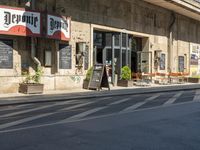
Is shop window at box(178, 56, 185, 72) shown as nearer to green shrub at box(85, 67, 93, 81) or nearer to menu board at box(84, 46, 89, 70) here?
menu board at box(84, 46, 89, 70)

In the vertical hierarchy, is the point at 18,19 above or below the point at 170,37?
below

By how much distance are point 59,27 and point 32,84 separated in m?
3.42

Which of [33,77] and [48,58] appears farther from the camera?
[48,58]

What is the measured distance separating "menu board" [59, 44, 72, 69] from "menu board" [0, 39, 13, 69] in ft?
10.9

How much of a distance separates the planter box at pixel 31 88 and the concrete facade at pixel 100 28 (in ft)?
1.16

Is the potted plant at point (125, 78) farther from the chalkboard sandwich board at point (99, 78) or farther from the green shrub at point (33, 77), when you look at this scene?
the green shrub at point (33, 77)

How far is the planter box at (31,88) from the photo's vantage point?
19.5m

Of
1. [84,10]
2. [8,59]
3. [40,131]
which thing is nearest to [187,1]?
[84,10]

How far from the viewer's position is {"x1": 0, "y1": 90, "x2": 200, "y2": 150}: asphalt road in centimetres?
792

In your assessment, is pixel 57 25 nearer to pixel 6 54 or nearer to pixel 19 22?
pixel 19 22

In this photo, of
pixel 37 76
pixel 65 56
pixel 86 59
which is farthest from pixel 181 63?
pixel 37 76

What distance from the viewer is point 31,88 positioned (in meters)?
19.6

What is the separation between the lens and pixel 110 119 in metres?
11.4

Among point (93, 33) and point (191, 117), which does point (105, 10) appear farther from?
point (191, 117)
